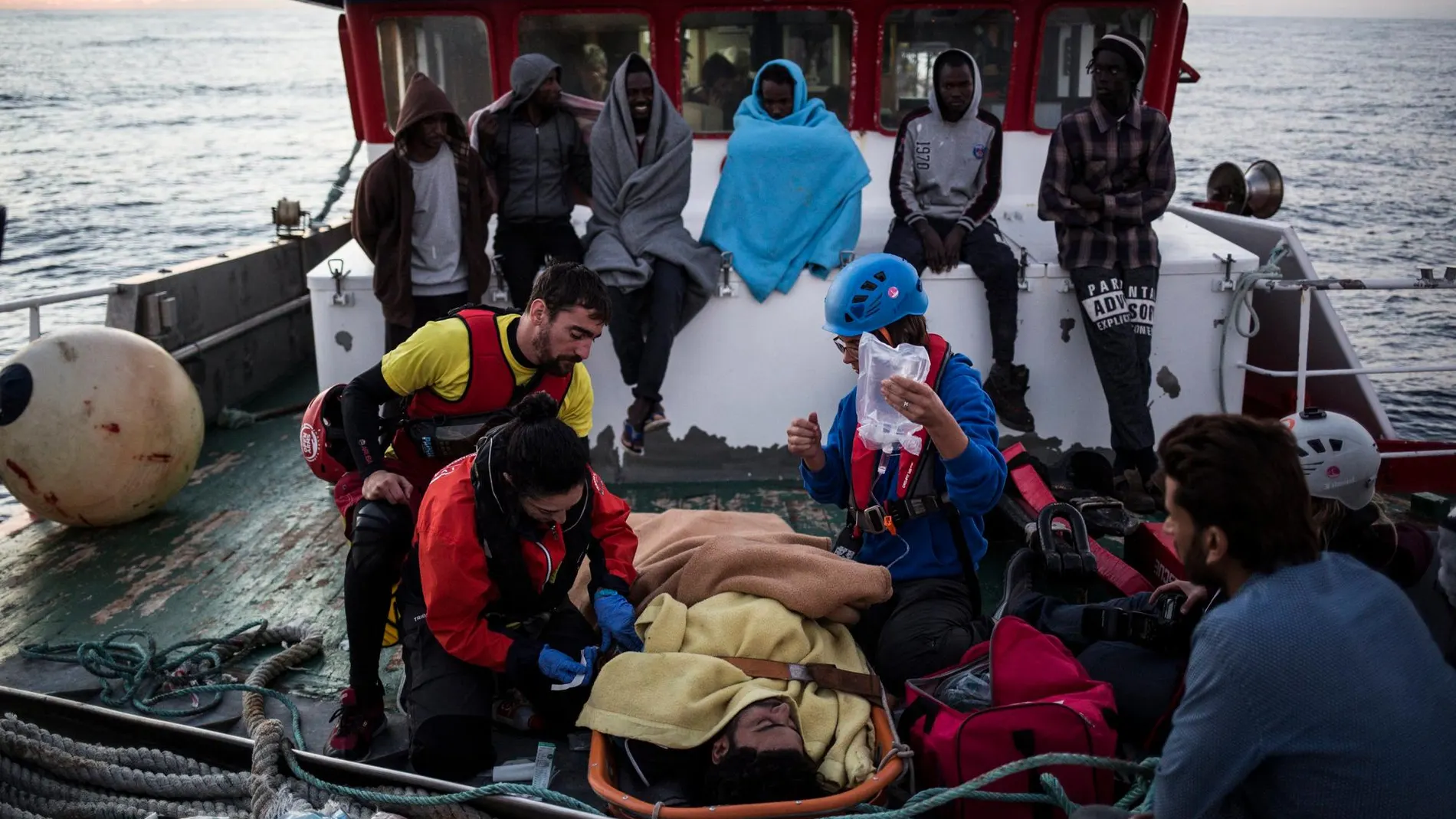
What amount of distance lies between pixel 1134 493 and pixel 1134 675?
8.06 feet

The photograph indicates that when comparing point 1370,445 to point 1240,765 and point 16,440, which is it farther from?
point 16,440

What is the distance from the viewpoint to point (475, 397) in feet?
11.9

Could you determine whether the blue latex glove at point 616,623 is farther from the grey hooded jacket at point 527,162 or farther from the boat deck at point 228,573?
the grey hooded jacket at point 527,162

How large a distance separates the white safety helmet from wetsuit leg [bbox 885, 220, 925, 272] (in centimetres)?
264

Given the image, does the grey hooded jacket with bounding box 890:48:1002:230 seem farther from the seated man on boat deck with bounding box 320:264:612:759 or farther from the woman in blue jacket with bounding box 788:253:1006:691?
the seated man on boat deck with bounding box 320:264:612:759

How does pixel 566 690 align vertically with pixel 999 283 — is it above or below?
below

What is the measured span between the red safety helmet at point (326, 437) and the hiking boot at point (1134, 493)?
344cm

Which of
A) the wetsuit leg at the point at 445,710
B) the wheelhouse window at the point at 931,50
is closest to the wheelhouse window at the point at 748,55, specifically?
the wheelhouse window at the point at 931,50

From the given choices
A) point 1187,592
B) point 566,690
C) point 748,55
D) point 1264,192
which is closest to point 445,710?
point 566,690

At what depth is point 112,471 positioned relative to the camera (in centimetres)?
494

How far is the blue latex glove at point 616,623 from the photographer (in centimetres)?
334

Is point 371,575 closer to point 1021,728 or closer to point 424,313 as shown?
→ point 1021,728

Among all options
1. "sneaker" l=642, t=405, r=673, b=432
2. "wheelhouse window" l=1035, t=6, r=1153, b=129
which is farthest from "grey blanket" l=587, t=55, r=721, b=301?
"wheelhouse window" l=1035, t=6, r=1153, b=129

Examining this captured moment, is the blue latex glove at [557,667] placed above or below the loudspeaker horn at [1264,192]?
below
